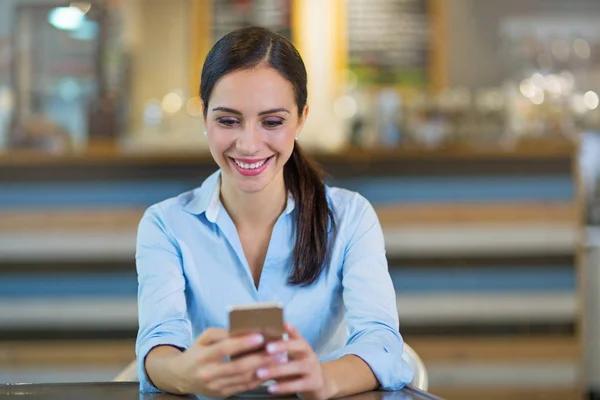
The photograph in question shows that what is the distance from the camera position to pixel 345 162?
335 centimetres

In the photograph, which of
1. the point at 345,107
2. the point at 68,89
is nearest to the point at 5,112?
the point at 68,89

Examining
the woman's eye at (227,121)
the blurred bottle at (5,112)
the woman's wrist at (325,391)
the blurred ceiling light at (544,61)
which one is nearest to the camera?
the woman's wrist at (325,391)

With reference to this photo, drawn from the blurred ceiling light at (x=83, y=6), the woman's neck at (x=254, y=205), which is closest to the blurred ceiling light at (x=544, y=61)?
the blurred ceiling light at (x=83, y=6)

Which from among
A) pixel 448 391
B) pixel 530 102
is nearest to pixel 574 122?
pixel 530 102

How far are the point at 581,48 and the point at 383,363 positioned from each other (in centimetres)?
410

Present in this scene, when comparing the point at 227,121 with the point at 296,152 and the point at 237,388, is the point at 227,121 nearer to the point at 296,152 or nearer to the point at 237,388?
the point at 296,152

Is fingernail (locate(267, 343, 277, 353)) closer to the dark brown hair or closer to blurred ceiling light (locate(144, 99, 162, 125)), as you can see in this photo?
the dark brown hair

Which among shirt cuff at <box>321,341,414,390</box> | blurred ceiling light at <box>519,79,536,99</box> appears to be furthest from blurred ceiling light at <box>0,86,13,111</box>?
shirt cuff at <box>321,341,414,390</box>

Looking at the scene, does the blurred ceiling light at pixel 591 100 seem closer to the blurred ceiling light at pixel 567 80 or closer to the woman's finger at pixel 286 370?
the blurred ceiling light at pixel 567 80

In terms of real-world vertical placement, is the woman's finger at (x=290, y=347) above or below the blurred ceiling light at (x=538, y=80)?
below

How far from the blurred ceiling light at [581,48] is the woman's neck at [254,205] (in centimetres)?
380

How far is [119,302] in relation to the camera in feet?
11.2

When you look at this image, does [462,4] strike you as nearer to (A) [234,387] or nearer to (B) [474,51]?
(B) [474,51]

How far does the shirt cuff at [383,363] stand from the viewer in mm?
1370
